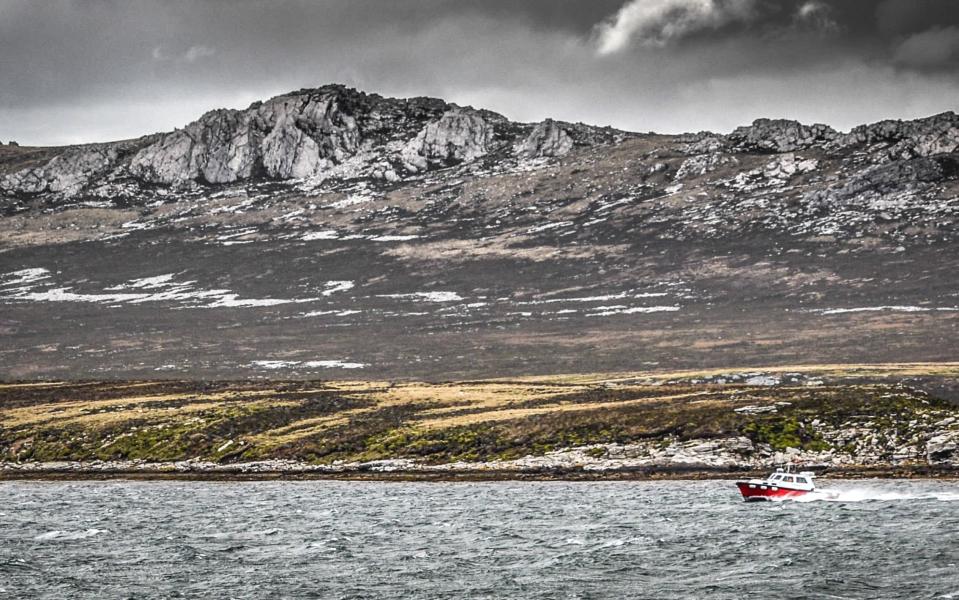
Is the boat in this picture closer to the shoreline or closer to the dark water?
the dark water

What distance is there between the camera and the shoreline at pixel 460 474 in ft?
253

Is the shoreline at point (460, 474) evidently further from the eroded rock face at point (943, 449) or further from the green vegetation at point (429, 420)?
the green vegetation at point (429, 420)

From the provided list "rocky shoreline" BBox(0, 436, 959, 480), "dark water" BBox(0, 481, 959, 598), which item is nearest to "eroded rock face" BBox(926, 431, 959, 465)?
"rocky shoreline" BBox(0, 436, 959, 480)

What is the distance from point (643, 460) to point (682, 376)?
67.4 metres

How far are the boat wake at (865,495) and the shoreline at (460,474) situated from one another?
6.23 metres

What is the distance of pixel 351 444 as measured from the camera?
9844cm

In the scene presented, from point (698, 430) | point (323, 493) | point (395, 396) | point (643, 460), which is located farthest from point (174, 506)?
point (395, 396)

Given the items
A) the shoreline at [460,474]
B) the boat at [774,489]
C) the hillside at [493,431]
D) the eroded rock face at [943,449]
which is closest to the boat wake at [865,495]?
the boat at [774,489]

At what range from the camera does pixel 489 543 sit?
5528 cm

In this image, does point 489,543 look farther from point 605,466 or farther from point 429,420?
point 429,420

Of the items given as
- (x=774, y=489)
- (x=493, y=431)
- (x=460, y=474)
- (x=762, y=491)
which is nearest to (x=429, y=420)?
(x=493, y=431)

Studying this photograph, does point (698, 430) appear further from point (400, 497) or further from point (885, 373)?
point (885, 373)

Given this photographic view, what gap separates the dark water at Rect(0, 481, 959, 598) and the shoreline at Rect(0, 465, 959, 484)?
144 inches

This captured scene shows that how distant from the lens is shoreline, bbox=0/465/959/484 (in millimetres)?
77000
